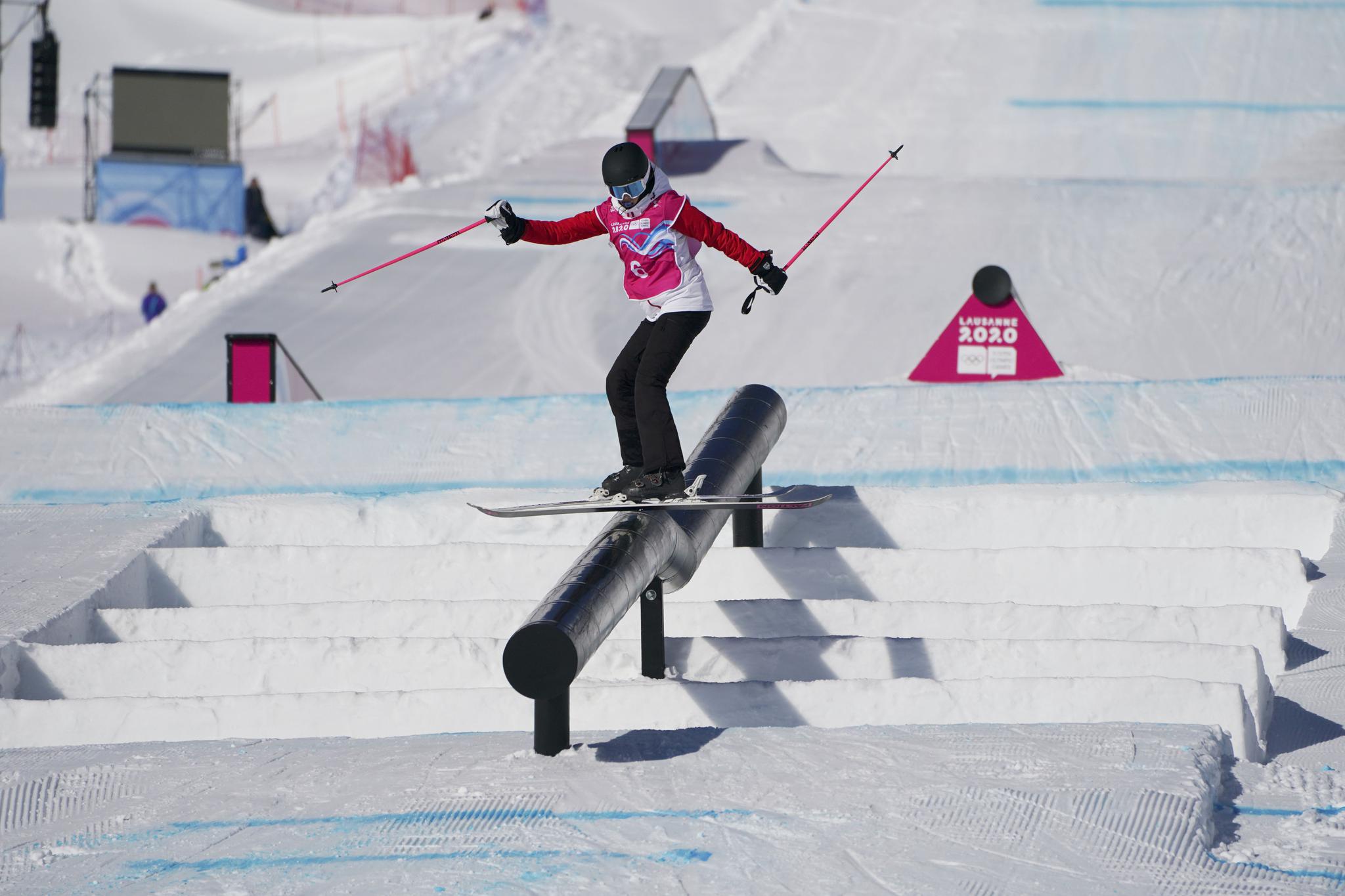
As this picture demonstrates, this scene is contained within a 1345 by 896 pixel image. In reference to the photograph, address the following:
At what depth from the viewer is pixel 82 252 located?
78.8ft

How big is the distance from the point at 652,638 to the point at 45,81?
2469 centimetres

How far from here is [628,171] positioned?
17.6 ft

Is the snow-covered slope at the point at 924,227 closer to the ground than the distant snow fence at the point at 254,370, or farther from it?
farther from it

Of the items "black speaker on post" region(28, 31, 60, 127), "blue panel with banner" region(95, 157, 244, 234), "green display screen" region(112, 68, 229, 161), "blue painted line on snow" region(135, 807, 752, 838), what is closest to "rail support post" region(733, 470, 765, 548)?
"blue painted line on snow" region(135, 807, 752, 838)

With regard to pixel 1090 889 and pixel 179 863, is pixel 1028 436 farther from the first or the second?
pixel 179 863

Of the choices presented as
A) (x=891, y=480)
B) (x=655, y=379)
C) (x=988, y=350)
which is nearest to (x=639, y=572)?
(x=655, y=379)

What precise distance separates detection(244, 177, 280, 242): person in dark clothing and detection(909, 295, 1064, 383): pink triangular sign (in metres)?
19.1

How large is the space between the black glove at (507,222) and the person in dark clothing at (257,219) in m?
21.8

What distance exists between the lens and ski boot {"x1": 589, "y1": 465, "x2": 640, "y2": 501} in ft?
18.3

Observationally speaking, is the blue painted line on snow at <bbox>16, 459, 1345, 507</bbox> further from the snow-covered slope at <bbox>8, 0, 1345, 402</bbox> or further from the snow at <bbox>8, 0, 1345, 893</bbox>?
the snow-covered slope at <bbox>8, 0, 1345, 402</bbox>

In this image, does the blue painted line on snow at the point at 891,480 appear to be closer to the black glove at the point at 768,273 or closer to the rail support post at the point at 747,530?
the rail support post at the point at 747,530

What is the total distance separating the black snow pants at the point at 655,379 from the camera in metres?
5.51

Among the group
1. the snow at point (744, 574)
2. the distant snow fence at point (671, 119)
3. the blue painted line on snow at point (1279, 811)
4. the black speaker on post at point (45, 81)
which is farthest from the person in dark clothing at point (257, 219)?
the blue painted line on snow at point (1279, 811)

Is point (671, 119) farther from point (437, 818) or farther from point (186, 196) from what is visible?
point (437, 818)
